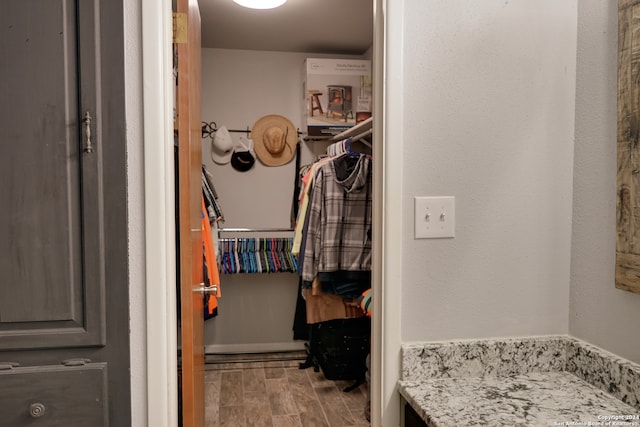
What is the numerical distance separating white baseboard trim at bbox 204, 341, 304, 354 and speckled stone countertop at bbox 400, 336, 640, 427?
291cm

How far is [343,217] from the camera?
9.27ft

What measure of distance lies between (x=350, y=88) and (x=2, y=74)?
281 centimetres

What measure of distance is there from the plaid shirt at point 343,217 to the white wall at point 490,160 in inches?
57.0

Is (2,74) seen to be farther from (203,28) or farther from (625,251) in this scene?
(203,28)

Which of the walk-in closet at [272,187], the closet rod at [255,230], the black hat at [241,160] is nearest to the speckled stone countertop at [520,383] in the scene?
the walk-in closet at [272,187]

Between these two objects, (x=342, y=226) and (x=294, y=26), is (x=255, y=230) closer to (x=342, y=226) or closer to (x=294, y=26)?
(x=342, y=226)

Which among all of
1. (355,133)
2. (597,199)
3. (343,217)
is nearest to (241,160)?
(355,133)

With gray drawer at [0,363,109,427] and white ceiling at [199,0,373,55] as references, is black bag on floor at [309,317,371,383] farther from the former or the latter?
gray drawer at [0,363,109,427]

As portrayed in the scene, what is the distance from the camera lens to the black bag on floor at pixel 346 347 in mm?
3320

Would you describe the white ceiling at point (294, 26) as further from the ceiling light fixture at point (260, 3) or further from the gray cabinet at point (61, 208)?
the gray cabinet at point (61, 208)

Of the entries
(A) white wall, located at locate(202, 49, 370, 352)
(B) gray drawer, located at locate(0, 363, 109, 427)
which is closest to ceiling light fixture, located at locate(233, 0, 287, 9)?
(A) white wall, located at locate(202, 49, 370, 352)

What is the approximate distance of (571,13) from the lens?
4.41ft

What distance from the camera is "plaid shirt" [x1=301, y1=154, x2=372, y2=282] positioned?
9.14 feet

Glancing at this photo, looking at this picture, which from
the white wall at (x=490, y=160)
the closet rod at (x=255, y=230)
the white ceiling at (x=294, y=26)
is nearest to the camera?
the white wall at (x=490, y=160)
